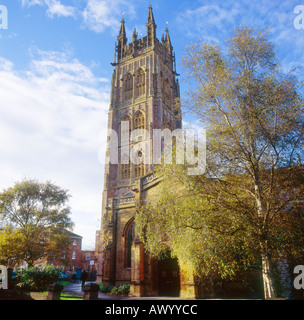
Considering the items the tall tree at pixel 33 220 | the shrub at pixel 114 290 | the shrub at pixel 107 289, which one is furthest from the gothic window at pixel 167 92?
the shrub at pixel 114 290

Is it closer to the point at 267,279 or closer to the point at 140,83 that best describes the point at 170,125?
the point at 140,83

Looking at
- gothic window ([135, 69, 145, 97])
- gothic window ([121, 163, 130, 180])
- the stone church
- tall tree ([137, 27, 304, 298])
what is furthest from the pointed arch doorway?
gothic window ([135, 69, 145, 97])

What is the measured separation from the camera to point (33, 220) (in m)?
29.5

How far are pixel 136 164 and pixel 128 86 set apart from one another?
15489 mm

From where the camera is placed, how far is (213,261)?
8.58 metres

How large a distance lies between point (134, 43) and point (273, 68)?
42.0 meters

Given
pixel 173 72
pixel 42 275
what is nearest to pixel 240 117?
pixel 42 275

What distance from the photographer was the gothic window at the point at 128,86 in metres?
43.9

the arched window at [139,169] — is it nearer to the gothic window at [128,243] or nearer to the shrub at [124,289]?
the gothic window at [128,243]

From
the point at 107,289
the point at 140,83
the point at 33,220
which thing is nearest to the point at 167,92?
the point at 140,83

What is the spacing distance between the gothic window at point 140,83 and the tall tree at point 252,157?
3263cm

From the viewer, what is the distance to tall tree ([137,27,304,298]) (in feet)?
27.8

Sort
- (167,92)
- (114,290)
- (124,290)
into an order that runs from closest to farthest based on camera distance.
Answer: (124,290), (114,290), (167,92)
